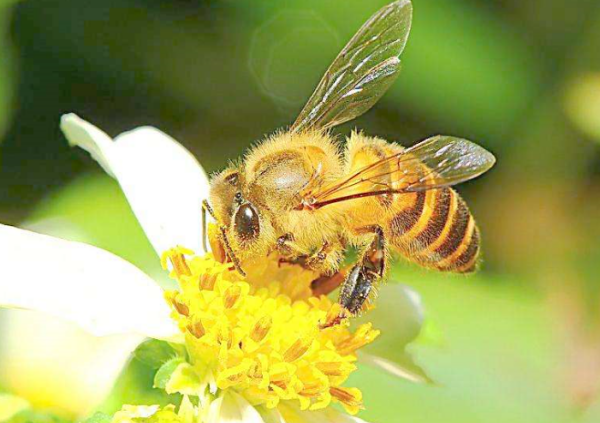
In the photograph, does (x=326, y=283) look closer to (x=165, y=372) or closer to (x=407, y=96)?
(x=165, y=372)

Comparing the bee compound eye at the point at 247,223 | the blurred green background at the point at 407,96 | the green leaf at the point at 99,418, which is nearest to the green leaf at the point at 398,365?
the bee compound eye at the point at 247,223

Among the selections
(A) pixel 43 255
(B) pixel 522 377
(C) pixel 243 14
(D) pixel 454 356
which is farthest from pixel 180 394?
(C) pixel 243 14

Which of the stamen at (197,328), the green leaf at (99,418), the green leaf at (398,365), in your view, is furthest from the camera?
the green leaf at (398,365)

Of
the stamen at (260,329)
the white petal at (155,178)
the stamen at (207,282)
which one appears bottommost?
the stamen at (260,329)

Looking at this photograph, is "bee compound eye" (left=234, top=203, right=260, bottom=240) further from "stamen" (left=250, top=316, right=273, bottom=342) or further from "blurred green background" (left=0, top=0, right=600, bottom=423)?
"blurred green background" (left=0, top=0, right=600, bottom=423)

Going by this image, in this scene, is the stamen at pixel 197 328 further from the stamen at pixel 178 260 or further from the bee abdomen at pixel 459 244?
the bee abdomen at pixel 459 244

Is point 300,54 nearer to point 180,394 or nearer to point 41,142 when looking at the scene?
point 41,142
